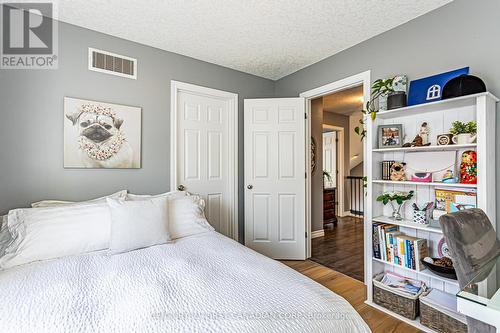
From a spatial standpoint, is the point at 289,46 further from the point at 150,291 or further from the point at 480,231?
the point at 150,291

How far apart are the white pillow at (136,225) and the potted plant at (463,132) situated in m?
2.31

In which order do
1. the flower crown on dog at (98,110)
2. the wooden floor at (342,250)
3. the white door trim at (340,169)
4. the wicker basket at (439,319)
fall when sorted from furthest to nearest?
the white door trim at (340,169) < the wooden floor at (342,250) < the flower crown on dog at (98,110) < the wicker basket at (439,319)

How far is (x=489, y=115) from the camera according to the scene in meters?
1.61

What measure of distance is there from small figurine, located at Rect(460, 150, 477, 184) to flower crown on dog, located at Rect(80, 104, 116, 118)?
3.03 meters

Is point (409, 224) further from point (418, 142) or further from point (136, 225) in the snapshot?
point (136, 225)

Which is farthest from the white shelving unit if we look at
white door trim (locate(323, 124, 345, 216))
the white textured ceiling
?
white door trim (locate(323, 124, 345, 216))

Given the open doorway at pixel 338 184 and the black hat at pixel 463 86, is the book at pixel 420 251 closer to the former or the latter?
the open doorway at pixel 338 184

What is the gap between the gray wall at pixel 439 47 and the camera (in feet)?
5.68

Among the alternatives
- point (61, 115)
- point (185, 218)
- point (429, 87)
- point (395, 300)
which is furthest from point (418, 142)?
point (61, 115)

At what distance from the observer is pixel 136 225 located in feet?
5.82

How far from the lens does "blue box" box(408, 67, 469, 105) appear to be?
187 centimetres

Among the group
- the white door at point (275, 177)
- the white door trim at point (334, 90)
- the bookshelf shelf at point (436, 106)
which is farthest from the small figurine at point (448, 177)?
the white door at point (275, 177)

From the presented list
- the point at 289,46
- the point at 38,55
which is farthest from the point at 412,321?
the point at 38,55

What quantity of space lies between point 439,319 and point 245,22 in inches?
112
